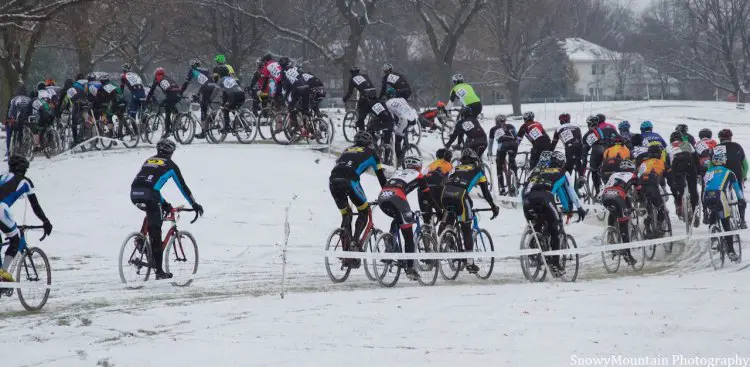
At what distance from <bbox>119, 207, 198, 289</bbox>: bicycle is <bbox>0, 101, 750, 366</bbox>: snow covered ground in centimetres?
31

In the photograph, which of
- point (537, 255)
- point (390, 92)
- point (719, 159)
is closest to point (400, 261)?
point (537, 255)

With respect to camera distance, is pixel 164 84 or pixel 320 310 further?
pixel 164 84

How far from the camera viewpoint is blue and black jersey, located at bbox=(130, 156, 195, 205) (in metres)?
14.0

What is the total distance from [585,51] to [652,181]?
83.6m

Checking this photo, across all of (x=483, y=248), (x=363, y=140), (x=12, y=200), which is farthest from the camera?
(x=483, y=248)

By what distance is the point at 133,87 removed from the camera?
25.9 metres

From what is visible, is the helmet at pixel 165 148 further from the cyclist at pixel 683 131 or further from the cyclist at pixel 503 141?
the cyclist at pixel 683 131

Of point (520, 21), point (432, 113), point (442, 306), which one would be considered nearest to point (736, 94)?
point (520, 21)

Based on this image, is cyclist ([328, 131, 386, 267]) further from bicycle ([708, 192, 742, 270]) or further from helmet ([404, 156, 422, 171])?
bicycle ([708, 192, 742, 270])

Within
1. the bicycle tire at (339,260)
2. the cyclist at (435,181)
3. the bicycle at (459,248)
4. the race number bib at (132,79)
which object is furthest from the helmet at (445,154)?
the race number bib at (132,79)

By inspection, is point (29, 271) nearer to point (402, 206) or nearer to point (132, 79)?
point (402, 206)

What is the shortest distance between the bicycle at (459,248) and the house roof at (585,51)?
8190 cm

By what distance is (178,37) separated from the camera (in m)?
48.6

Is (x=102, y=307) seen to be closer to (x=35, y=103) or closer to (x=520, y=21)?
(x=35, y=103)
